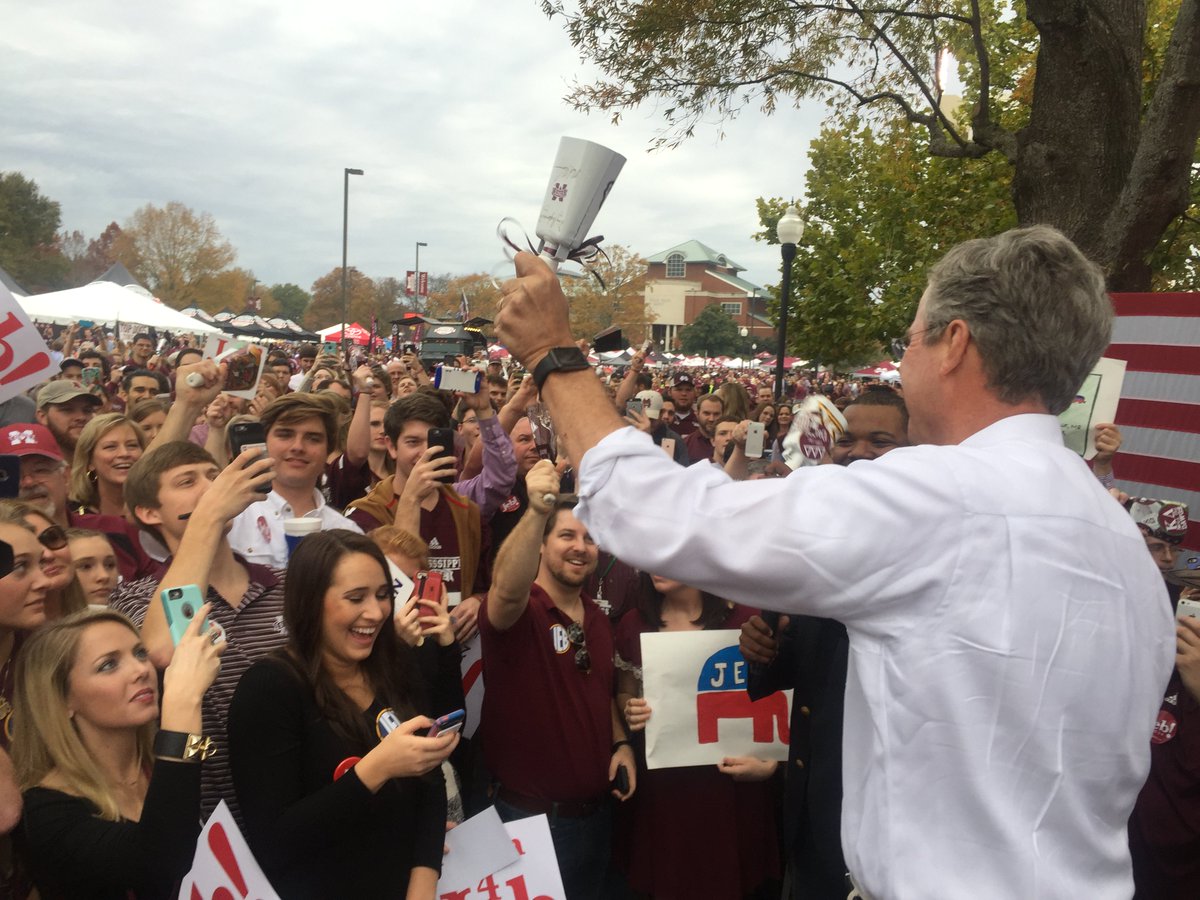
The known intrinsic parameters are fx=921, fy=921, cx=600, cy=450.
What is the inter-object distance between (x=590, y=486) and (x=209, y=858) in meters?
1.84

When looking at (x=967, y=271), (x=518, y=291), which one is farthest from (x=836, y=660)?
(x=518, y=291)

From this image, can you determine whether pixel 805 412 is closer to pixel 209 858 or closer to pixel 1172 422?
pixel 209 858

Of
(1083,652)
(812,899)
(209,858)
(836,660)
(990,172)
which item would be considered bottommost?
(812,899)

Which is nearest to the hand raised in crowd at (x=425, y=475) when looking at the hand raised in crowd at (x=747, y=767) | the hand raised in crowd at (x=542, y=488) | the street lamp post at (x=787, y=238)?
the hand raised in crowd at (x=542, y=488)

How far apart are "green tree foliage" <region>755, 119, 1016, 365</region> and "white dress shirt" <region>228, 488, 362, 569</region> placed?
40.5 feet

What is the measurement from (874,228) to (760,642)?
18.2m

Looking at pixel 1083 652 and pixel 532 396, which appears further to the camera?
pixel 532 396

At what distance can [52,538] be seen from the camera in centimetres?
296

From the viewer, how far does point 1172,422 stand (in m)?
5.58

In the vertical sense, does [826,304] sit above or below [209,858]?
above

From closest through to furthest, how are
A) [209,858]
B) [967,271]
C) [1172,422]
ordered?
[967,271] → [209,858] → [1172,422]

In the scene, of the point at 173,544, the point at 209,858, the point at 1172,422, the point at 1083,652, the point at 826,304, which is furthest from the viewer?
the point at 826,304

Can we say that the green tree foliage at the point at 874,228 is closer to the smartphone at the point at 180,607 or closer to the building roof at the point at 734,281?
the smartphone at the point at 180,607

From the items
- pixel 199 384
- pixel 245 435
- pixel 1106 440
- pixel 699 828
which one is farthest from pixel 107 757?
pixel 1106 440
